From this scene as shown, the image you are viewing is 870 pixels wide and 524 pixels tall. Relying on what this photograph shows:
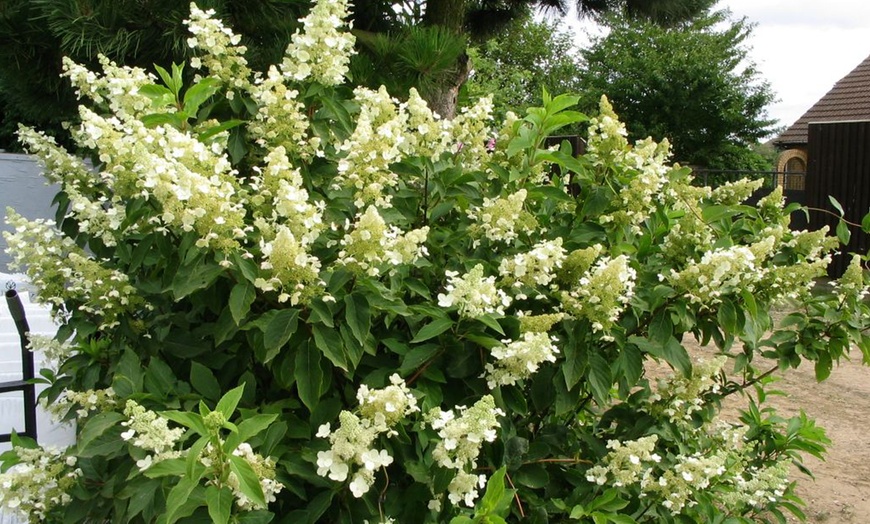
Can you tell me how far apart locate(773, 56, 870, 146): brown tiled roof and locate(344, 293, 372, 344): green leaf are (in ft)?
64.7

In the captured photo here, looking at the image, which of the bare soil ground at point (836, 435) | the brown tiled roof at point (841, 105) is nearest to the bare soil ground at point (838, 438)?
the bare soil ground at point (836, 435)

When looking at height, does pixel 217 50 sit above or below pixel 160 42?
below

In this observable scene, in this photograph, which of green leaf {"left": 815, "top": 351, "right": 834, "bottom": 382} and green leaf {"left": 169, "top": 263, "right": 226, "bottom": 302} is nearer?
green leaf {"left": 169, "top": 263, "right": 226, "bottom": 302}

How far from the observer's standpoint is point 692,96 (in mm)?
24031

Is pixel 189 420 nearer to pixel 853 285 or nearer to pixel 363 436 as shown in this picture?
pixel 363 436

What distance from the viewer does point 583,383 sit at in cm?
175

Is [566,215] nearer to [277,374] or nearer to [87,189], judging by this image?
[277,374]

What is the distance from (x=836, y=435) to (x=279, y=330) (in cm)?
398

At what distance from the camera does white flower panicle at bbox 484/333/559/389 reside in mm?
1419

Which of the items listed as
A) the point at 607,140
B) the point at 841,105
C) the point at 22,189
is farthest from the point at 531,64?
the point at 607,140

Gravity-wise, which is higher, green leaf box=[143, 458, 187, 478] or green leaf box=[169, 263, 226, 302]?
green leaf box=[169, 263, 226, 302]

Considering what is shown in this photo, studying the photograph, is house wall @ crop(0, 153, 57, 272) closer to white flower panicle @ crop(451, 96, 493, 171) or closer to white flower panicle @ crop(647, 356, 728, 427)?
white flower panicle @ crop(451, 96, 493, 171)

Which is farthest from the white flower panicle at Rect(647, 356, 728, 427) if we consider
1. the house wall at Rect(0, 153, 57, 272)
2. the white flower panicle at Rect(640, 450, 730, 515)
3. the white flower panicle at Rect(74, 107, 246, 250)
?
the house wall at Rect(0, 153, 57, 272)

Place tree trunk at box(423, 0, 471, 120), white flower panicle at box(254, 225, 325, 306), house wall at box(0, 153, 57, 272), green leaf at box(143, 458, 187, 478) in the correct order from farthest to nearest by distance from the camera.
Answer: house wall at box(0, 153, 57, 272) < tree trunk at box(423, 0, 471, 120) < white flower panicle at box(254, 225, 325, 306) < green leaf at box(143, 458, 187, 478)
